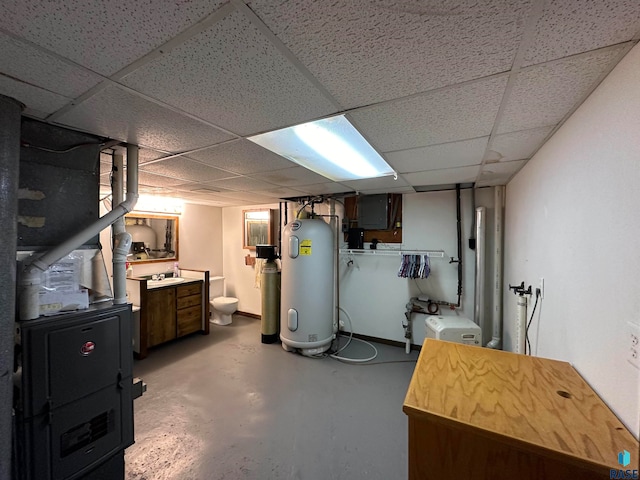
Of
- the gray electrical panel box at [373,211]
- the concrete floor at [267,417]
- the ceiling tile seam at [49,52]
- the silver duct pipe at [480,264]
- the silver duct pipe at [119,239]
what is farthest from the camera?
the gray electrical panel box at [373,211]

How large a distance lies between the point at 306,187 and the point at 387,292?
1.83 m

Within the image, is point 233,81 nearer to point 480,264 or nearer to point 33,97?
point 33,97

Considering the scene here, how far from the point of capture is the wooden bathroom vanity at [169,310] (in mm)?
3301

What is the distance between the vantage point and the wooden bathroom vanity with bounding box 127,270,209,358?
3.30m

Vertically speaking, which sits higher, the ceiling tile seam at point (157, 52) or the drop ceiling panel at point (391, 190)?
the drop ceiling panel at point (391, 190)

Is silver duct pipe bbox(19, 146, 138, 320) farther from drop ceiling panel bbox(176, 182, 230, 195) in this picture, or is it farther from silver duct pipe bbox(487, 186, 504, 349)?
silver duct pipe bbox(487, 186, 504, 349)

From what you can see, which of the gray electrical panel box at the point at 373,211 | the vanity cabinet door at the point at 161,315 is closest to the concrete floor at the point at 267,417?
the vanity cabinet door at the point at 161,315

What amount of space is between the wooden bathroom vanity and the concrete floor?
0.84 ft

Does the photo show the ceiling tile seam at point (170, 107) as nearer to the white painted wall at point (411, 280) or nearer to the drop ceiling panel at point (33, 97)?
the drop ceiling panel at point (33, 97)

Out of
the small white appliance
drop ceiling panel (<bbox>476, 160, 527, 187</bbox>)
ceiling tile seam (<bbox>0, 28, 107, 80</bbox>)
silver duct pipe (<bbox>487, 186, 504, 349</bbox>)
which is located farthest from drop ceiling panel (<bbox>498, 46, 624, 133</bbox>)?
the small white appliance

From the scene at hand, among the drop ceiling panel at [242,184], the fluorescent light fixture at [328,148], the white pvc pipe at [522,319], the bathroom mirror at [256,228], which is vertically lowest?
the white pvc pipe at [522,319]

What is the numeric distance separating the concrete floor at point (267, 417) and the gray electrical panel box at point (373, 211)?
1.70 metres

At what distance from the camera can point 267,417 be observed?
2236mm

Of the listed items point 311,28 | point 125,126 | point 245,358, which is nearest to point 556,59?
point 311,28
